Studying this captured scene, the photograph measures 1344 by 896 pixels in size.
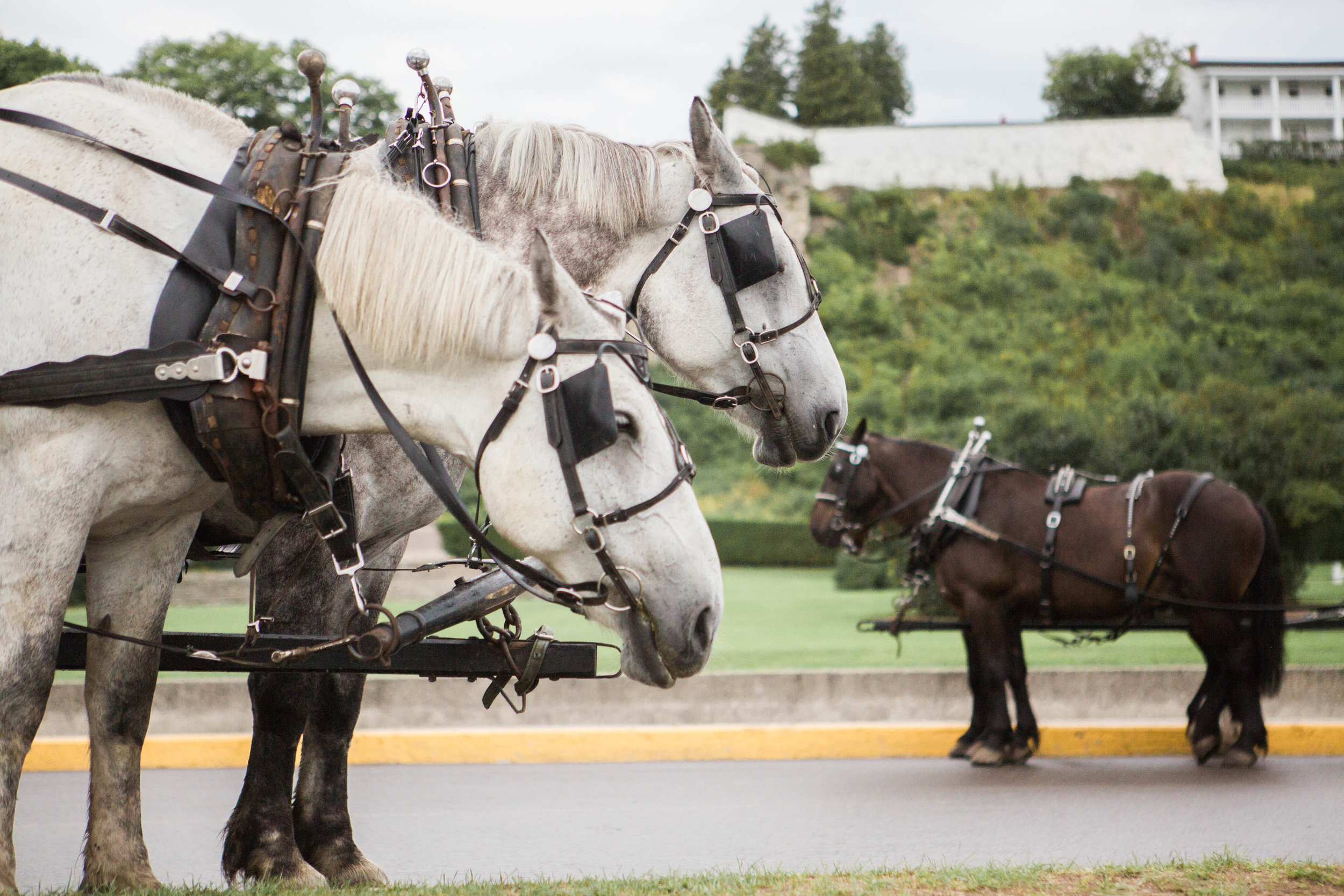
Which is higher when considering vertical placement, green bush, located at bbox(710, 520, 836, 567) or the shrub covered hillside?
the shrub covered hillside

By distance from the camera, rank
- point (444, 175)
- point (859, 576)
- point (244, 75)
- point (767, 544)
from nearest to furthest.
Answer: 1. point (444, 175)
2. point (244, 75)
3. point (859, 576)
4. point (767, 544)

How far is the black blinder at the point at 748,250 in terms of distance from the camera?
3236 millimetres

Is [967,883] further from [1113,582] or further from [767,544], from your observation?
[767,544]

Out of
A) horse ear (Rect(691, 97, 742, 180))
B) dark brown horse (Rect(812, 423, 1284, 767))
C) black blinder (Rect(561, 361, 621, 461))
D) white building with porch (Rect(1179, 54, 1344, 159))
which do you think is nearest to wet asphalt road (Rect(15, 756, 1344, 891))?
dark brown horse (Rect(812, 423, 1284, 767))

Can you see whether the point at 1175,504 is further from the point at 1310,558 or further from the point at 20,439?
the point at 1310,558

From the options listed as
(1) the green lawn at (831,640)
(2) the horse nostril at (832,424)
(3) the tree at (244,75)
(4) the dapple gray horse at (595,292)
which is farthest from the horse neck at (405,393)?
(3) the tree at (244,75)

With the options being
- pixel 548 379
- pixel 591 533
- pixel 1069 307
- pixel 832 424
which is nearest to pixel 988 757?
pixel 832 424

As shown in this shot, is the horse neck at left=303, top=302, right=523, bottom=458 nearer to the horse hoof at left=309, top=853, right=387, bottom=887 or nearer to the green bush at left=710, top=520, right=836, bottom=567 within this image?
the horse hoof at left=309, top=853, right=387, bottom=887

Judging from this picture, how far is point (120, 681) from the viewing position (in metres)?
2.57

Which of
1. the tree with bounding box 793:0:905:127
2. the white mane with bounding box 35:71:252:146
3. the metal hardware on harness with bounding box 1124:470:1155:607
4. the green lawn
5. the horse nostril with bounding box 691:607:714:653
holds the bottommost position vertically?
the green lawn

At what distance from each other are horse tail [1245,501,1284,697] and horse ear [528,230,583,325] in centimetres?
595

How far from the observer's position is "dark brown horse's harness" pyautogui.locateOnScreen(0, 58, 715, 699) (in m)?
2.19

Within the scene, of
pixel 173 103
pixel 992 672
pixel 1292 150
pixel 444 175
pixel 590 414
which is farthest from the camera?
pixel 1292 150

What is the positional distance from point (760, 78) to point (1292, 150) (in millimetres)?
27991
